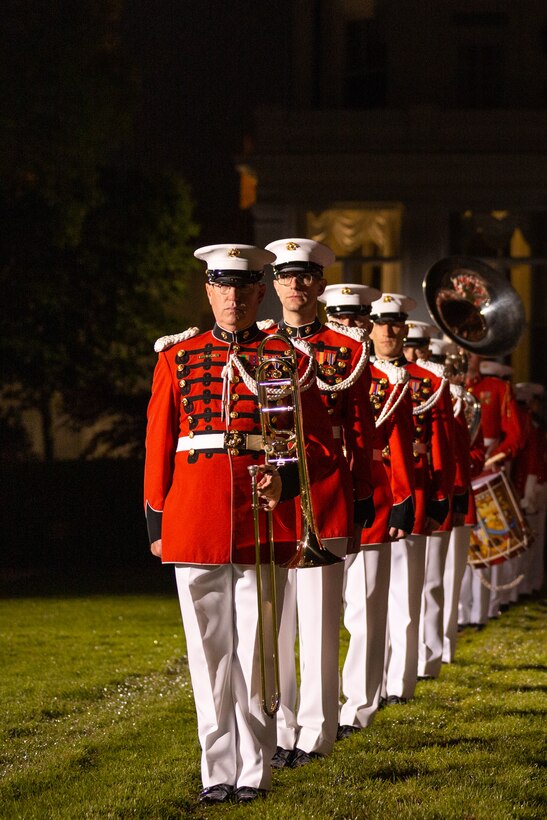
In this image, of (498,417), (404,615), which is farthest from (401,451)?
(498,417)

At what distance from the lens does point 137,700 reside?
30.0 feet

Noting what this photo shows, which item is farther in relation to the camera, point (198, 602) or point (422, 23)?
point (422, 23)

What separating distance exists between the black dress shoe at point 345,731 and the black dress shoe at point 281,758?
20.9 inches

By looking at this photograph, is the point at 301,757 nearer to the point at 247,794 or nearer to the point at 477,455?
the point at 247,794

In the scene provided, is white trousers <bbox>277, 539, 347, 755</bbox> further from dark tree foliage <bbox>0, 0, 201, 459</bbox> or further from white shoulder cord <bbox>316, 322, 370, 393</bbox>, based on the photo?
dark tree foliage <bbox>0, 0, 201, 459</bbox>

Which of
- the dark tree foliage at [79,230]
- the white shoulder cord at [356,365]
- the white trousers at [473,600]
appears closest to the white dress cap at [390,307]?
the white shoulder cord at [356,365]

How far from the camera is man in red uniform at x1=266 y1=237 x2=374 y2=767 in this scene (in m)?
7.00

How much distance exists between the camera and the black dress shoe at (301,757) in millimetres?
6918

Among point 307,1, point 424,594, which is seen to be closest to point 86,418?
point 307,1

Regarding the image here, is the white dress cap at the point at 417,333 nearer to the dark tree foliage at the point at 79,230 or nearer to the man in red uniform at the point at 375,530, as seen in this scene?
the man in red uniform at the point at 375,530

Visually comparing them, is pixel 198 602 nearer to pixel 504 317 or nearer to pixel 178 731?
pixel 178 731

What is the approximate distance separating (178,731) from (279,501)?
7.33ft

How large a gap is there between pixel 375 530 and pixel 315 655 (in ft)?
4.01

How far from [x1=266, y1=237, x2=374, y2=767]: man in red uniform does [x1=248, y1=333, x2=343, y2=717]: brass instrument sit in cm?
65
